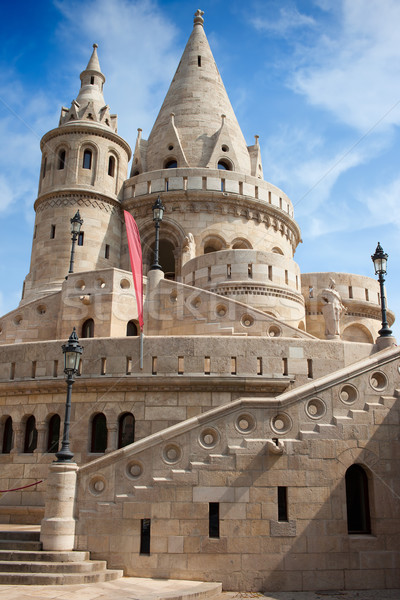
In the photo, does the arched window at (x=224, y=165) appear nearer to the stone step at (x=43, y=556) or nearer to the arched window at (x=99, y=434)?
the arched window at (x=99, y=434)

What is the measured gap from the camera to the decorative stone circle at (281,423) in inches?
413

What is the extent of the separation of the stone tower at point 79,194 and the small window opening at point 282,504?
15.6 m

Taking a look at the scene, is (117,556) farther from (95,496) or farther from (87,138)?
(87,138)

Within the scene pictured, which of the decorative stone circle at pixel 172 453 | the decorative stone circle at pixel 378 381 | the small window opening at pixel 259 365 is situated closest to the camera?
the decorative stone circle at pixel 172 453

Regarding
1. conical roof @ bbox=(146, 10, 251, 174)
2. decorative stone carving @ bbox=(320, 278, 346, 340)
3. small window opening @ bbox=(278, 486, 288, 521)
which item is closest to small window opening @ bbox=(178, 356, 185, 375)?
small window opening @ bbox=(278, 486, 288, 521)

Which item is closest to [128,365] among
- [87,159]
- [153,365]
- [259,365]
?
[153,365]

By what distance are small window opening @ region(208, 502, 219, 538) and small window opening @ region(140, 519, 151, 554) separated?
108 cm

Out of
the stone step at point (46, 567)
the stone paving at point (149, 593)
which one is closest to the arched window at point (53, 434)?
the stone step at point (46, 567)

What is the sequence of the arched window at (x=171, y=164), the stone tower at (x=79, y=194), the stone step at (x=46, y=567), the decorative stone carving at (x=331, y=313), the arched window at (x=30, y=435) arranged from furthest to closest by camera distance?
the arched window at (x=171, y=164)
the stone tower at (x=79, y=194)
the decorative stone carving at (x=331, y=313)
the arched window at (x=30, y=435)
the stone step at (x=46, y=567)

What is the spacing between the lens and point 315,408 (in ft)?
35.1

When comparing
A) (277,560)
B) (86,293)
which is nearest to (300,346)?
(277,560)

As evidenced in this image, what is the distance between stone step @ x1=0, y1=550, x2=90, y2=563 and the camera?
31.3ft

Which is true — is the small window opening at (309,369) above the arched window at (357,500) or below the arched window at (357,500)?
above

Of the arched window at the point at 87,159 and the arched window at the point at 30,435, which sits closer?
the arched window at the point at 30,435
